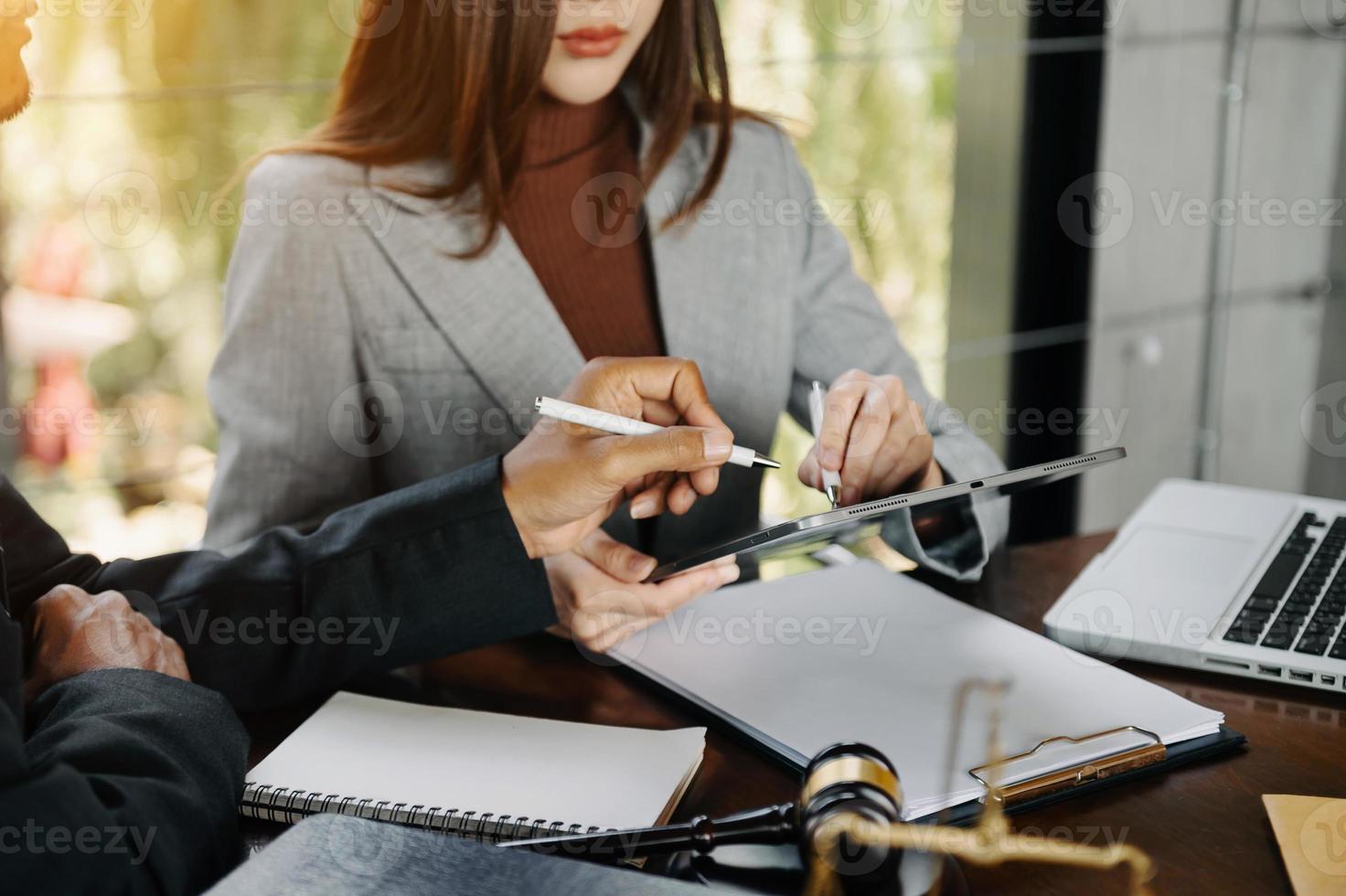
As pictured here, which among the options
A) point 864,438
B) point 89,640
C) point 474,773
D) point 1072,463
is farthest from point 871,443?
point 89,640

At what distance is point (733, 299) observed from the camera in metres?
1.52

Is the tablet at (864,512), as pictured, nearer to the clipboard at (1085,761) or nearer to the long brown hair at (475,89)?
the clipboard at (1085,761)

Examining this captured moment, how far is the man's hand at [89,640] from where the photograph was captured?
33.6 inches

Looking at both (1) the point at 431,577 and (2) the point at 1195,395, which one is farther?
(2) the point at 1195,395

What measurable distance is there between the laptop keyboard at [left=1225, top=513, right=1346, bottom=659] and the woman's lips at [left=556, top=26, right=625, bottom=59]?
A: 887 mm

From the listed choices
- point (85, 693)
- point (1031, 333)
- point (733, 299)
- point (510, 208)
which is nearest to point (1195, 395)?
point (1031, 333)

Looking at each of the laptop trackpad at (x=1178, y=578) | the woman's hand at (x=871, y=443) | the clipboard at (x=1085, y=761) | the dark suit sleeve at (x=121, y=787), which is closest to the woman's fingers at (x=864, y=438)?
the woman's hand at (x=871, y=443)

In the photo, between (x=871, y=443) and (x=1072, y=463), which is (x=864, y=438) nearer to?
(x=871, y=443)

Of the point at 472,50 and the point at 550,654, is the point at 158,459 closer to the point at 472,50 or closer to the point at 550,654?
the point at 472,50

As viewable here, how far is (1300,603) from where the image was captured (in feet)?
3.37

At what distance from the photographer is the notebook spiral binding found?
2.38 feet

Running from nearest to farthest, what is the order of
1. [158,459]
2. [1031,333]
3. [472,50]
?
[472,50]
[158,459]
[1031,333]

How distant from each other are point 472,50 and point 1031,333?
1.77 metres

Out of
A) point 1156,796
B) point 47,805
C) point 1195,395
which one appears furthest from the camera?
point 1195,395
